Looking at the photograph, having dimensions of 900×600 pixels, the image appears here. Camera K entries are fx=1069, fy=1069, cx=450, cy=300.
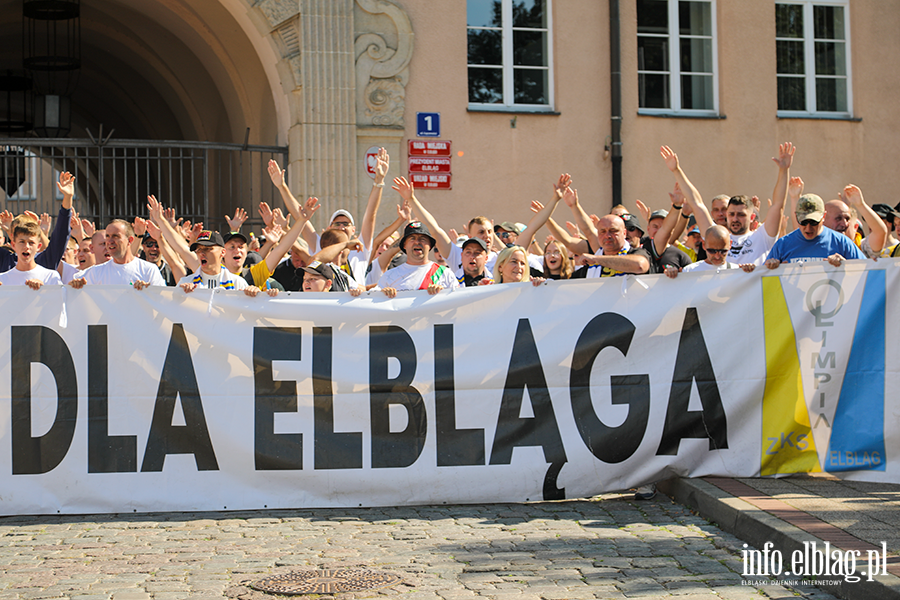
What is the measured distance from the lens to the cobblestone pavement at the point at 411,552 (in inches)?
196

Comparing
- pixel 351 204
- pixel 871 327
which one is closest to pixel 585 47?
pixel 351 204

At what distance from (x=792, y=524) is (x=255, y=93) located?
1222 cm

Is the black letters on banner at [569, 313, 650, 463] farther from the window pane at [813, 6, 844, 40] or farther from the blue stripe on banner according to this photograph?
the window pane at [813, 6, 844, 40]

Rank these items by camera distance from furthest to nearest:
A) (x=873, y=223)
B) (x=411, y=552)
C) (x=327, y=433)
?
(x=873, y=223)
(x=327, y=433)
(x=411, y=552)

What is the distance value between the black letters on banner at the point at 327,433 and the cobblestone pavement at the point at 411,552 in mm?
349

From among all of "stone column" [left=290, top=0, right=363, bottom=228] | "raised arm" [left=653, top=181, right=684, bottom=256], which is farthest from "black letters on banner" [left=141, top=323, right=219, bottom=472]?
"stone column" [left=290, top=0, right=363, bottom=228]

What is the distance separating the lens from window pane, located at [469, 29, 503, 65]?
1446 centimetres

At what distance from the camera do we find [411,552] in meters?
5.74

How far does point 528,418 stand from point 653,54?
9.43 m

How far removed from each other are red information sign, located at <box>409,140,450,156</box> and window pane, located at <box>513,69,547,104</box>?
1.33m

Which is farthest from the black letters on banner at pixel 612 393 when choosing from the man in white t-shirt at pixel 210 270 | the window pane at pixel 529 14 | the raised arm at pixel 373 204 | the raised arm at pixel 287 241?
the window pane at pixel 529 14

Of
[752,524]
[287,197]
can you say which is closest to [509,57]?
[287,197]

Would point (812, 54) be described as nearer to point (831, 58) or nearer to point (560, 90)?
point (831, 58)

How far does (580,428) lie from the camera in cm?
716
